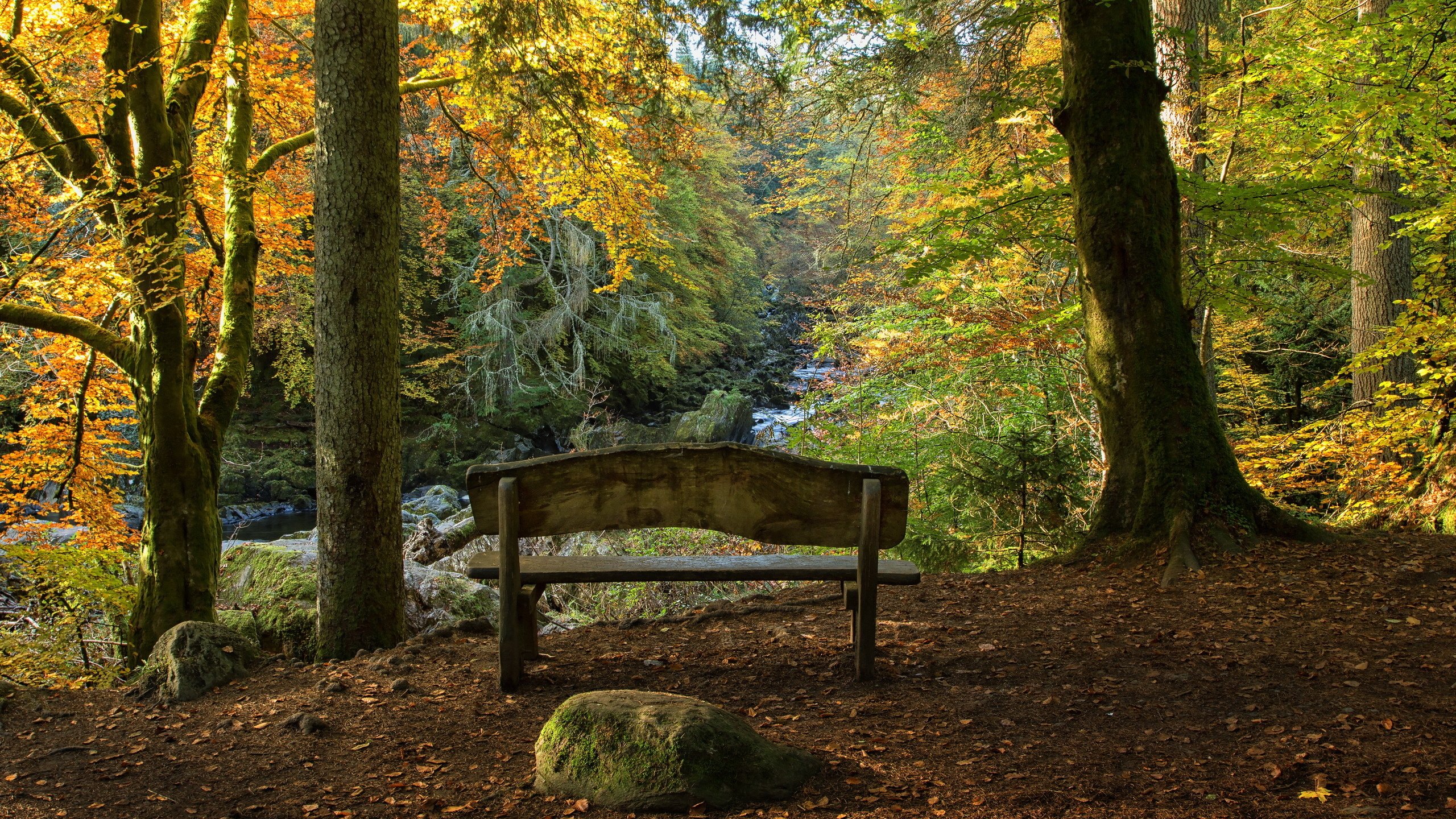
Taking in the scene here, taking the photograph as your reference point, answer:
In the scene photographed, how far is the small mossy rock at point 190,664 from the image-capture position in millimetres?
3814

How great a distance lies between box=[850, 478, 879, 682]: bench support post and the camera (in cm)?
324

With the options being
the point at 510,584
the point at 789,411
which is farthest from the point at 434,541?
the point at 789,411

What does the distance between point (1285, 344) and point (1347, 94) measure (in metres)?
7.26

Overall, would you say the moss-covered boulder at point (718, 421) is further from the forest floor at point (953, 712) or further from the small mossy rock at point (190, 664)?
the small mossy rock at point (190, 664)

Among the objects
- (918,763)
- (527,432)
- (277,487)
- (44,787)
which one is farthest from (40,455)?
(527,432)

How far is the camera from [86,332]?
6406mm

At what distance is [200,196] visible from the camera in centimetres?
647

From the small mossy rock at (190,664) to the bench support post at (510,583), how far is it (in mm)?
1523

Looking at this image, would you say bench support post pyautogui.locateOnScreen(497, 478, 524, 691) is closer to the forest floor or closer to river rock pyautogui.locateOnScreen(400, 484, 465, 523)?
the forest floor

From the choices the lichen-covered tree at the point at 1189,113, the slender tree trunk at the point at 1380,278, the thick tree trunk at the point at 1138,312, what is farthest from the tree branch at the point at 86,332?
the slender tree trunk at the point at 1380,278

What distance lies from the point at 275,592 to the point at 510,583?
432cm

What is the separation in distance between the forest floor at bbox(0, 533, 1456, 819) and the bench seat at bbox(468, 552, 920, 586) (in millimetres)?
440

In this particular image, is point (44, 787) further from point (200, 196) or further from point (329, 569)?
point (200, 196)

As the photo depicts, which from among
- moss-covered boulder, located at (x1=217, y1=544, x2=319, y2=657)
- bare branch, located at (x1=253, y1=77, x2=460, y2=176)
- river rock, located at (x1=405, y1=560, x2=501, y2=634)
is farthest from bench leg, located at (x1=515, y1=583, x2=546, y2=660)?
bare branch, located at (x1=253, y1=77, x2=460, y2=176)
